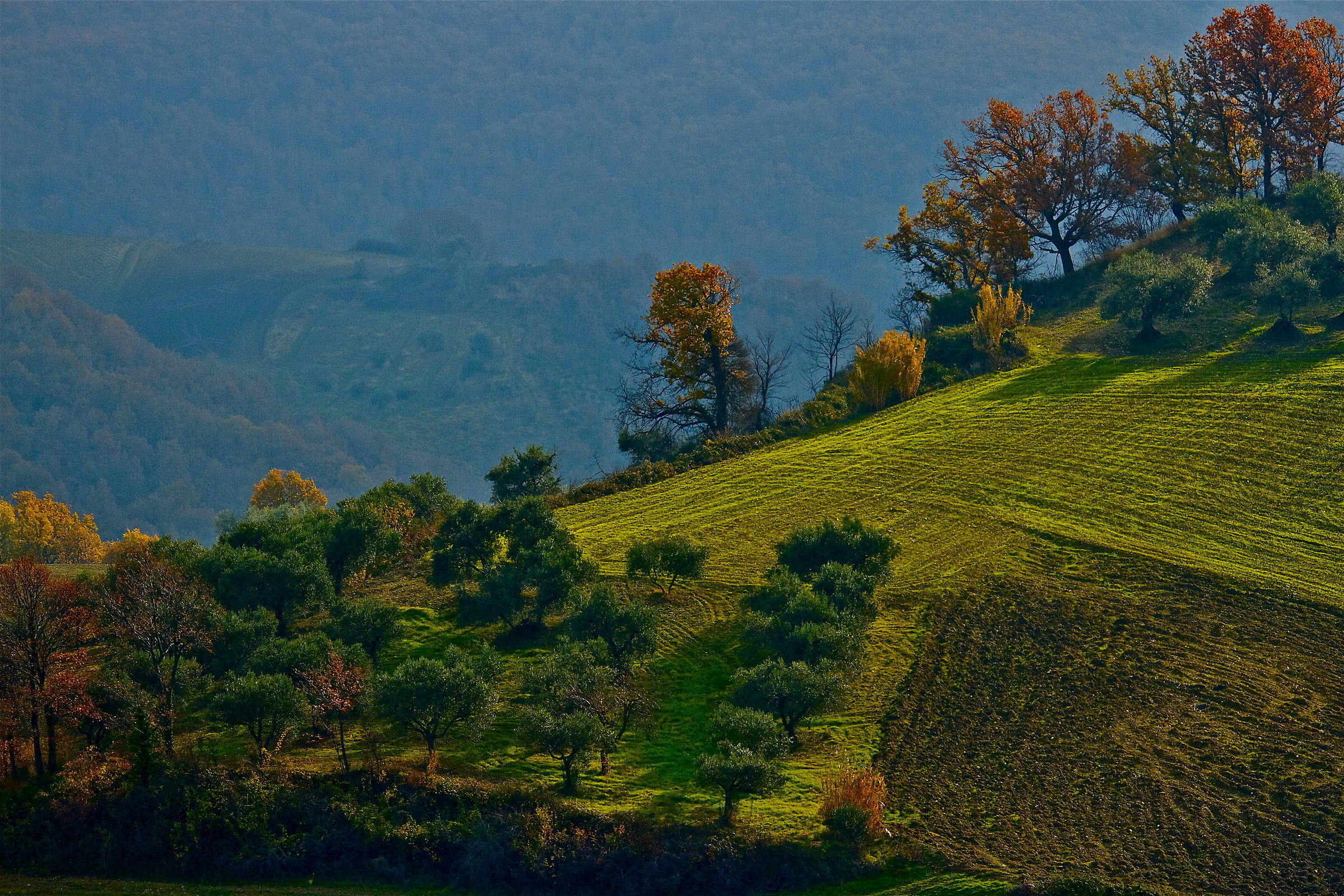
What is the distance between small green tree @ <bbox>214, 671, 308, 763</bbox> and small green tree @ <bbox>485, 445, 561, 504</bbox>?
19.6 m

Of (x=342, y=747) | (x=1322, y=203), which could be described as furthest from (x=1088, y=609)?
(x=1322, y=203)

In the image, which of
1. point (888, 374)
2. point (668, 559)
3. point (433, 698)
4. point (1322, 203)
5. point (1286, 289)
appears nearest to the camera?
Answer: point (433, 698)

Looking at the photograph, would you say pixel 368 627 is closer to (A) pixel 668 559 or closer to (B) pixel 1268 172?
(A) pixel 668 559

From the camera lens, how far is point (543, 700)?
75.7 ft

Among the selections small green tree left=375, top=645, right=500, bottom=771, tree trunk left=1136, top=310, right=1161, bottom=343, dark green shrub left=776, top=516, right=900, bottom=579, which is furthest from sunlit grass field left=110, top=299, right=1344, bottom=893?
tree trunk left=1136, top=310, right=1161, bottom=343

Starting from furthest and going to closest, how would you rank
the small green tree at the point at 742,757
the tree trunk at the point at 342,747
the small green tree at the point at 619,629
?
1. the small green tree at the point at 619,629
2. the tree trunk at the point at 342,747
3. the small green tree at the point at 742,757

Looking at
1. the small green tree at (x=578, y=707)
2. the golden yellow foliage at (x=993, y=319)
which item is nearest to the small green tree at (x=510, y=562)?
the small green tree at (x=578, y=707)

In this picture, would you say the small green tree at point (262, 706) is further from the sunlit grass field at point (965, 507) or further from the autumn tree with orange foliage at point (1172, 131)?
the autumn tree with orange foliage at point (1172, 131)

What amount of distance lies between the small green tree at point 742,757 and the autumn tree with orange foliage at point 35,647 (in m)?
12.8

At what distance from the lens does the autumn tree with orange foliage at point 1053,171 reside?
199 feet

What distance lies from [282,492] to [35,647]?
89.1 m

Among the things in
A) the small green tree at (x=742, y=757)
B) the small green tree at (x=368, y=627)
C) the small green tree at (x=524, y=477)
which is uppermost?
the small green tree at (x=524, y=477)

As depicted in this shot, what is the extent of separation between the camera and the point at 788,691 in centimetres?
2311

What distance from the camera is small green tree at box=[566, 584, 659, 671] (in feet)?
85.0
